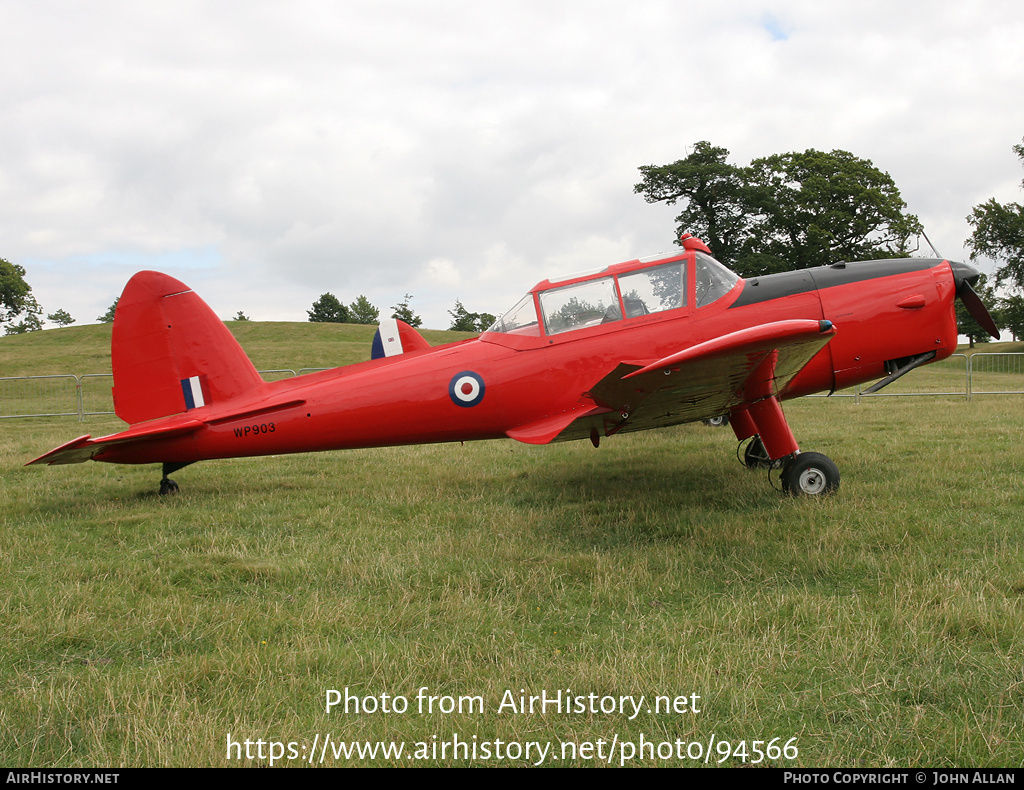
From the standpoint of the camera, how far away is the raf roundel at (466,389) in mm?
6184

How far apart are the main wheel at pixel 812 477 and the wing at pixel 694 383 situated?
0.73 m

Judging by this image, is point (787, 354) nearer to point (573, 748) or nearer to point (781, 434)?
point (781, 434)

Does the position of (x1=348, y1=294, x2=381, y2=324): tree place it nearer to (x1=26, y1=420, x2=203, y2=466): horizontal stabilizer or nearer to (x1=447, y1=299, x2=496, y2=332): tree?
(x1=447, y1=299, x2=496, y2=332): tree

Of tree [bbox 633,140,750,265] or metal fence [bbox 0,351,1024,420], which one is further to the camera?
tree [bbox 633,140,750,265]

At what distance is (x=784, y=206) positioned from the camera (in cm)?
4262

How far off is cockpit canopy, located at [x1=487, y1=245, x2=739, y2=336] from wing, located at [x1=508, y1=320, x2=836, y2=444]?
23.9 inches

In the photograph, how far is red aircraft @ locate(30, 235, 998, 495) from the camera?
19.4 ft

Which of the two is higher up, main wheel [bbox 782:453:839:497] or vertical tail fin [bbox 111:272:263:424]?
vertical tail fin [bbox 111:272:263:424]

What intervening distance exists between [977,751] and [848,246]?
45.3m

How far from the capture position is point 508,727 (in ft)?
8.06

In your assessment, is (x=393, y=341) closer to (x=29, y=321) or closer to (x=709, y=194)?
(x=709, y=194)

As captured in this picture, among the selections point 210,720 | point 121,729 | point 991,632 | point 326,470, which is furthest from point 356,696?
point 326,470

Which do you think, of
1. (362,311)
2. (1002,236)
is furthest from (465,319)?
(1002,236)

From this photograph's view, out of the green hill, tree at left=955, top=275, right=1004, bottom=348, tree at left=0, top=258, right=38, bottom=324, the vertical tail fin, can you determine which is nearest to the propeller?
the vertical tail fin
